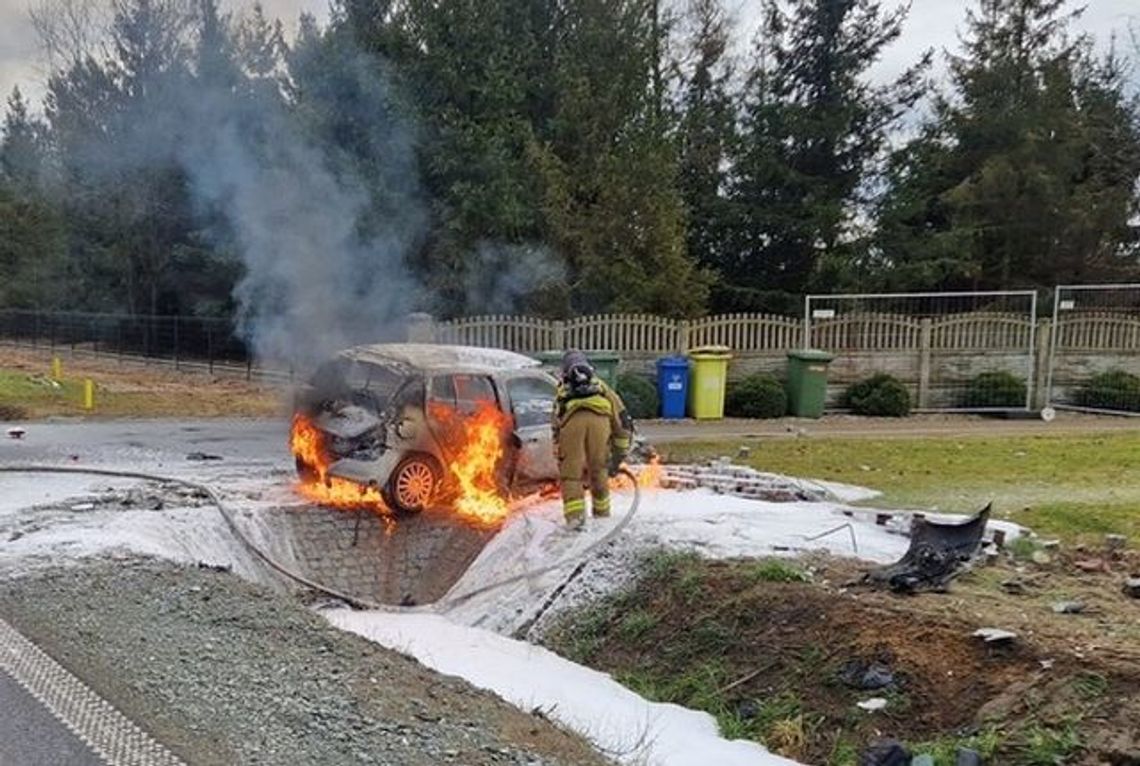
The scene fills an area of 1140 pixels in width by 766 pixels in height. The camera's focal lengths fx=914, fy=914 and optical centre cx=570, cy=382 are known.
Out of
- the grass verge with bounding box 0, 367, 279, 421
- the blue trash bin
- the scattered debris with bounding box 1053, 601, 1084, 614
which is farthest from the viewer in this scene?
the blue trash bin

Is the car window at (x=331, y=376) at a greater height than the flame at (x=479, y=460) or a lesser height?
greater

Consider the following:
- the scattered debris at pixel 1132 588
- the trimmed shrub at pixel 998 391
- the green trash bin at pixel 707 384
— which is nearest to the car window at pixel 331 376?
the scattered debris at pixel 1132 588

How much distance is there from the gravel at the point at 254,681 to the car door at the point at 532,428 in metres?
3.50

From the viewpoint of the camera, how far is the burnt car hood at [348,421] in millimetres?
9016

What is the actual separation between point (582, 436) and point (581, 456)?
0.64 feet

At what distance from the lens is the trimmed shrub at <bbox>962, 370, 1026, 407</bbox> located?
59.6 feet

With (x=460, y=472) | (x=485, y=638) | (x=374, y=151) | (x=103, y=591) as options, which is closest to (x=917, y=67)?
(x=374, y=151)

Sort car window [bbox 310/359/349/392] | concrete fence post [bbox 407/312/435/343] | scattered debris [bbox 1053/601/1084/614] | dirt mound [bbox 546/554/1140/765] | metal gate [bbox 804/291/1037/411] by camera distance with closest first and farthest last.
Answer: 1. dirt mound [bbox 546/554/1140/765]
2. scattered debris [bbox 1053/601/1084/614]
3. car window [bbox 310/359/349/392]
4. concrete fence post [bbox 407/312/435/343]
5. metal gate [bbox 804/291/1037/411]

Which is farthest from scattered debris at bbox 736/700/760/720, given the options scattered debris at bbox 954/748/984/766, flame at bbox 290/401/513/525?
flame at bbox 290/401/513/525

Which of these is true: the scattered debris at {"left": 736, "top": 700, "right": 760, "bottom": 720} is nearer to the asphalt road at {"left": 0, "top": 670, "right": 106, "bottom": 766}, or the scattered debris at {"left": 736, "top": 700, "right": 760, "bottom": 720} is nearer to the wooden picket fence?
the asphalt road at {"left": 0, "top": 670, "right": 106, "bottom": 766}

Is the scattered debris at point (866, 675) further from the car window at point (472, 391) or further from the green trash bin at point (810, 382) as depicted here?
the green trash bin at point (810, 382)

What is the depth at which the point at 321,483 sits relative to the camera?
959 centimetres

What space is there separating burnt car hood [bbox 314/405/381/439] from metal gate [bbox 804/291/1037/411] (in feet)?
37.4

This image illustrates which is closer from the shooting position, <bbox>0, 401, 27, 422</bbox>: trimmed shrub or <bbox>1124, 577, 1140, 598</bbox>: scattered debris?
<bbox>1124, 577, 1140, 598</bbox>: scattered debris
